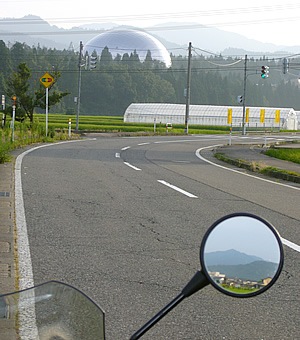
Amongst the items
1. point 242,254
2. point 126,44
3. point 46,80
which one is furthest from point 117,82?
point 242,254

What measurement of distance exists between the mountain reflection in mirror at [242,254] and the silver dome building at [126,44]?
141 m

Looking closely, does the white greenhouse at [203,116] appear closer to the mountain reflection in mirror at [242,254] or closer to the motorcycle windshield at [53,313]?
the motorcycle windshield at [53,313]

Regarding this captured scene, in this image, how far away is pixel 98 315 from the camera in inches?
98.5

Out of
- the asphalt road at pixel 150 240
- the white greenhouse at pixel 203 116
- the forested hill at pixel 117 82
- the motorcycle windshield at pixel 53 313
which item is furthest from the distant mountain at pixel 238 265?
the forested hill at pixel 117 82

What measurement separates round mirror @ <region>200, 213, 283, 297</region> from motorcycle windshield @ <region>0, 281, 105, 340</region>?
0.52m

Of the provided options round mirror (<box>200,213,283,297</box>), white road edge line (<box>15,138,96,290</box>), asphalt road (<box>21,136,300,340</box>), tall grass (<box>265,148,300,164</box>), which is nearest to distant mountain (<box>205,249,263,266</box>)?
round mirror (<box>200,213,283,297</box>)

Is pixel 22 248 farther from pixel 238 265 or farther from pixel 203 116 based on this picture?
pixel 203 116

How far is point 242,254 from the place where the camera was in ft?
7.15

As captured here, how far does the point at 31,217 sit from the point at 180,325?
16.2 ft

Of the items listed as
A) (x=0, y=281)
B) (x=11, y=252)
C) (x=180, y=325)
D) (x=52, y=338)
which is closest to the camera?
(x=52, y=338)

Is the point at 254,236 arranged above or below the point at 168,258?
above

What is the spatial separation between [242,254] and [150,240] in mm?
5751

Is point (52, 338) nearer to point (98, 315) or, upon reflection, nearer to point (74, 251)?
point (98, 315)

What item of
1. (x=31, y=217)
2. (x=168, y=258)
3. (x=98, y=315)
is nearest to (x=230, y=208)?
(x=31, y=217)
